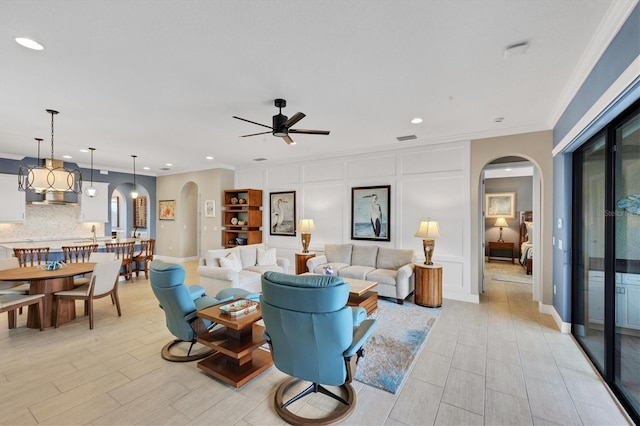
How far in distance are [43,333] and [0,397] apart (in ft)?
5.05

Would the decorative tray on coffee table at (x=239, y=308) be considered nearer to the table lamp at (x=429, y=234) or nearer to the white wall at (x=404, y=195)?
the table lamp at (x=429, y=234)

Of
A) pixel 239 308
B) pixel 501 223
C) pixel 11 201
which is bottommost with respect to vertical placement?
pixel 239 308

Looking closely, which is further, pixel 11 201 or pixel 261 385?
pixel 11 201

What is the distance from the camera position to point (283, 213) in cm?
707

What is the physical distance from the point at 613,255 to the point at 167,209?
989 centimetres

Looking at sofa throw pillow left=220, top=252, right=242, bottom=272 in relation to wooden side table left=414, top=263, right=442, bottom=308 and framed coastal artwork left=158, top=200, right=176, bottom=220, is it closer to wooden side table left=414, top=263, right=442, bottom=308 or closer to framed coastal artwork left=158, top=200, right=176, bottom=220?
wooden side table left=414, top=263, right=442, bottom=308

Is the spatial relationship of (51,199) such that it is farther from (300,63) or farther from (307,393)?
(307,393)

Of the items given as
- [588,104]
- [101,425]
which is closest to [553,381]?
[588,104]

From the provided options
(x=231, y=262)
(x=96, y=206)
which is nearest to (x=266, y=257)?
(x=231, y=262)

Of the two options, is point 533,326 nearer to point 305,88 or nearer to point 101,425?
point 305,88

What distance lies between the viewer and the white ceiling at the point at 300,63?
191 centimetres

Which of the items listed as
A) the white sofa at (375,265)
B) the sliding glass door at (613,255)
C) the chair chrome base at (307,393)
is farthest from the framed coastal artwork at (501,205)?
the chair chrome base at (307,393)

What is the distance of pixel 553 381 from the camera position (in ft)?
8.30

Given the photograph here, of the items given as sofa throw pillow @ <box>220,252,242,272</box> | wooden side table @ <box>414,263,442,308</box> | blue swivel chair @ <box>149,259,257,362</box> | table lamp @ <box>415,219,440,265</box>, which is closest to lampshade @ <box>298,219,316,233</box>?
sofa throw pillow @ <box>220,252,242,272</box>
